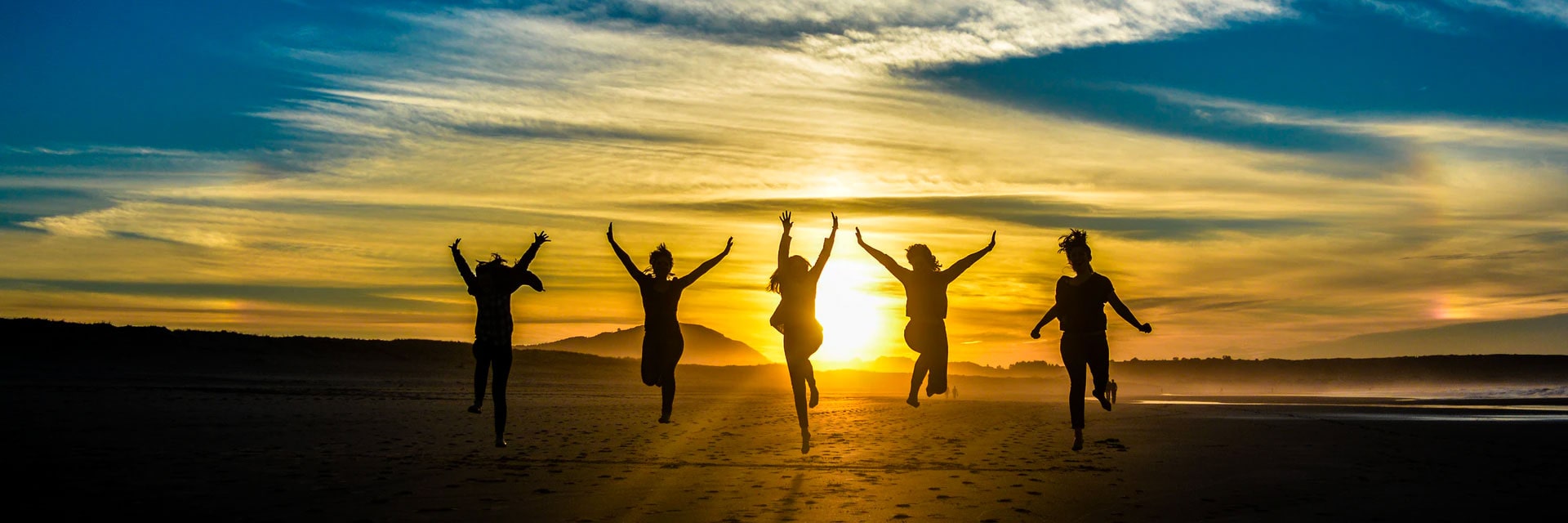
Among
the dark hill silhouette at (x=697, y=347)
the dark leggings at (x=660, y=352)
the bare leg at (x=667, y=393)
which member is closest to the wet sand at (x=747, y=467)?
the bare leg at (x=667, y=393)

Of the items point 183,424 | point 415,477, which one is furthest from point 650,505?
point 183,424

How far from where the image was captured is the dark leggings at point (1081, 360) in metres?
13.4

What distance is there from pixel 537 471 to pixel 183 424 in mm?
8188

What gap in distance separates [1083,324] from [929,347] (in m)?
2.13

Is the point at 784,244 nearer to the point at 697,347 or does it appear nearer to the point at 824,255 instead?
the point at 824,255

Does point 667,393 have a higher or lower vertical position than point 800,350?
lower

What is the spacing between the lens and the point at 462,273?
12.7 meters

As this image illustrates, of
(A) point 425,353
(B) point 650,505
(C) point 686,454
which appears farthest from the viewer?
(A) point 425,353

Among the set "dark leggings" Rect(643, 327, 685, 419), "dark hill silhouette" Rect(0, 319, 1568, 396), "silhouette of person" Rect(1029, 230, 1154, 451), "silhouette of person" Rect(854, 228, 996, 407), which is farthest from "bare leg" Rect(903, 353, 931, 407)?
"dark hill silhouette" Rect(0, 319, 1568, 396)

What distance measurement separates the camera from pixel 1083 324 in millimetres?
13414

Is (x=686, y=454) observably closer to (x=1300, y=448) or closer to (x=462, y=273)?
(x=462, y=273)

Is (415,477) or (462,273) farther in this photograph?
(462,273)

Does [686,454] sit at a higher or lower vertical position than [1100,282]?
lower

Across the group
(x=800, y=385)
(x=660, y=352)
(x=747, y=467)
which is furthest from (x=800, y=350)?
(x=747, y=467)
